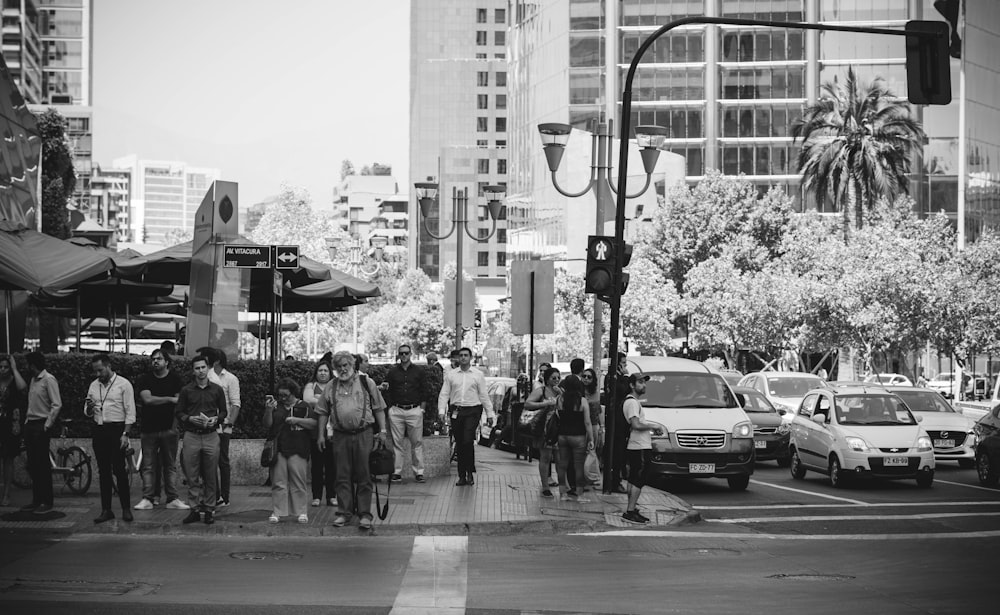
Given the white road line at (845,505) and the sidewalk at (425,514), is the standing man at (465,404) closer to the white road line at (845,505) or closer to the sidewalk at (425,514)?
the sidewalk at (425,514)

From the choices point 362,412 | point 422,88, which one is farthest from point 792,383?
point 422,88

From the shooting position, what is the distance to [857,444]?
2075cm

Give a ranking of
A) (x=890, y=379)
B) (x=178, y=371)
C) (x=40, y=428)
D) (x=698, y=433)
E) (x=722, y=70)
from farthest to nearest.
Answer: (x=722, y=70) → (x=890, y=379) → (x=698, y=433) → (x=178, y=371) → (x=40, y=428)

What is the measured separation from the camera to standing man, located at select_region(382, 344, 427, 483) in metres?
19.0

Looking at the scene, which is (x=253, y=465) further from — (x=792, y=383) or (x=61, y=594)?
(x=792, y=383)

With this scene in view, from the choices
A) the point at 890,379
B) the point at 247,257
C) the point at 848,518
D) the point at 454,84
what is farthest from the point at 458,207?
the point at 454,84

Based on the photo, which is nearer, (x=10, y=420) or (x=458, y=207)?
(x=10, y=420)

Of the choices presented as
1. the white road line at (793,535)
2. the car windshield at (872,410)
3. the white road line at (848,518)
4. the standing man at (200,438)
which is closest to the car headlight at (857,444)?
the car windshield at (872,410)

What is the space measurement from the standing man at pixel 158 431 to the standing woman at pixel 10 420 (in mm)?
1523

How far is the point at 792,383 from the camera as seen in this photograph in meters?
31.0

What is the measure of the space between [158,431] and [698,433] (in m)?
8.48

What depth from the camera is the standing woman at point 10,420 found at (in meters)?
15.6

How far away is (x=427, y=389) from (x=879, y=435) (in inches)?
295

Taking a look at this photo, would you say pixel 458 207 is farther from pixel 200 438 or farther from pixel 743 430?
pixel 200 438
